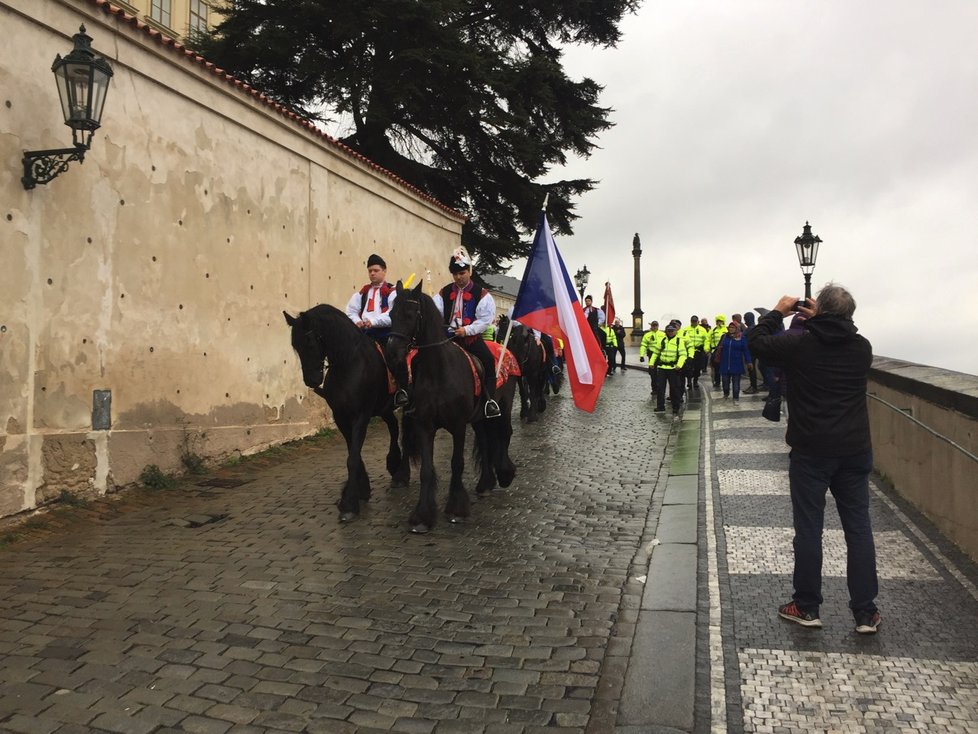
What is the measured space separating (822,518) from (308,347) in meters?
4.40

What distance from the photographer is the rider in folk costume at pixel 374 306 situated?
27.7 ft

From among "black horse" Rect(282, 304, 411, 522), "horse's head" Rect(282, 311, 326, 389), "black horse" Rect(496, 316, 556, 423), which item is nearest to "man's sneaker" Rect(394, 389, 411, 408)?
"black horse" Rect(282, 304, 411, 522)

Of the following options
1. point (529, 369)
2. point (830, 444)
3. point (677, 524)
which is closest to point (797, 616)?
point (830, 444)

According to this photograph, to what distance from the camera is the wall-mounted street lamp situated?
669 centimetres

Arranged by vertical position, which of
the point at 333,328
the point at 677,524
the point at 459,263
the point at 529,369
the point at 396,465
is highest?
the point at 459,263

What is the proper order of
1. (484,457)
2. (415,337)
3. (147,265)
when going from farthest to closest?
1. (147,265)
2. (484,457)
3. (415,337)

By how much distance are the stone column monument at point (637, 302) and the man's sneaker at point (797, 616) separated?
43.5 meters

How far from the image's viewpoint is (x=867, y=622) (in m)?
4.45

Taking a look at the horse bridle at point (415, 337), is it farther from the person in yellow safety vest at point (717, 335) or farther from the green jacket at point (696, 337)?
the person in yellow safety vest at point (717, 335)

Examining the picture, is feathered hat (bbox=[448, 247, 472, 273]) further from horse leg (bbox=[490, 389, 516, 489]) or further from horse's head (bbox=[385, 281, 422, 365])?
horse leg (bbox=[490, 389, 516, 489])

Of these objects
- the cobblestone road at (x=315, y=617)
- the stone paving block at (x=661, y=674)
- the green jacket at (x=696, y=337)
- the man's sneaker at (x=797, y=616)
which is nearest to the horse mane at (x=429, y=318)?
the cobblestone road at (x=315, y=617)

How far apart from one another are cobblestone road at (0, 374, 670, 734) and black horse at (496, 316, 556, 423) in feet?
19.4

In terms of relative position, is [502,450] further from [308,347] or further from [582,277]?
[582,277]

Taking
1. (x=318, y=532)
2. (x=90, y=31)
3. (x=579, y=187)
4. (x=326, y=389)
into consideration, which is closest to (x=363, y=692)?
(x=318, y=532)
